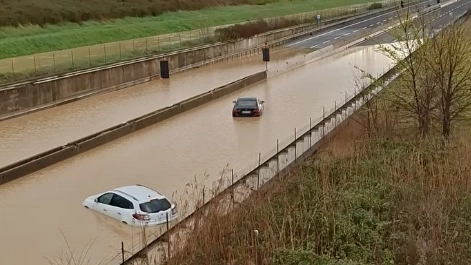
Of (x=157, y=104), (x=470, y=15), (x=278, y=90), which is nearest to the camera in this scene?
(x=157, y=104)

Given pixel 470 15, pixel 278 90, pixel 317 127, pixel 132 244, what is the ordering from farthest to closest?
pixel 470 15
pixel 278 90
pixel 317 127
pixel 132 244

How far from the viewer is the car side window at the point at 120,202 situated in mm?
16297

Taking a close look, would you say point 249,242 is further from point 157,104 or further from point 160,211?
point 157,104

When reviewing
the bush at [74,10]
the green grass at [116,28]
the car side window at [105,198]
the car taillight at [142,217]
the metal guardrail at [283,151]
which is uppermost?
the bush at [74,10]

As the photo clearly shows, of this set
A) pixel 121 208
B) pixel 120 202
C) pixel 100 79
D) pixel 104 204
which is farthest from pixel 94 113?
pixel 121 208

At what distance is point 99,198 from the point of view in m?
17.2

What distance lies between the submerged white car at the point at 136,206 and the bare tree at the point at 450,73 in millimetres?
9384

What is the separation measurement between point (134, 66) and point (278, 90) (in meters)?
9.00

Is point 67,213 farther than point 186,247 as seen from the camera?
Yes

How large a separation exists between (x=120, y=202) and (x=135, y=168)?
5.14 m

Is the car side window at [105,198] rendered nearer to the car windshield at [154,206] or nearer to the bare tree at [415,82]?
the car windshield at [154,206]

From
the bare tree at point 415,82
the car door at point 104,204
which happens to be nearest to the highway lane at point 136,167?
the car door at point 104,204

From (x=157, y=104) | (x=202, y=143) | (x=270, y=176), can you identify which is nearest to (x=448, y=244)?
(x=270, y=176)

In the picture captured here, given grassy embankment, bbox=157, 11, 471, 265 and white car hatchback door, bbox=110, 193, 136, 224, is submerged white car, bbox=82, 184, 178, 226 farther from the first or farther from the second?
grassy embankment, bbox=157, 11, 471, 265
